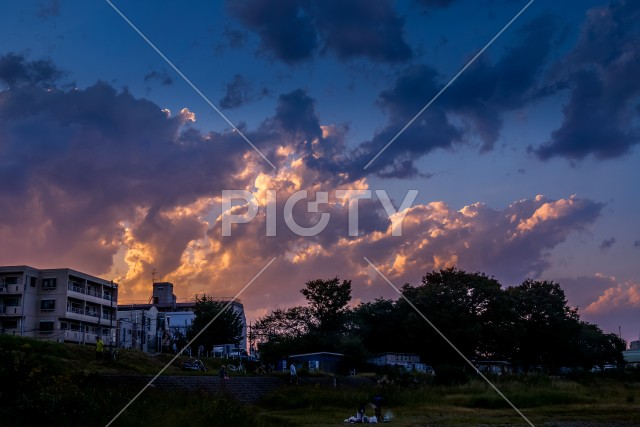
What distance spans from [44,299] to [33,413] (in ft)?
187

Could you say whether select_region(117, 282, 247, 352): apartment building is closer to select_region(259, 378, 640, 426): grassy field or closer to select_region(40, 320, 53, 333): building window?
select_region(40, 320, 53, 333): building window

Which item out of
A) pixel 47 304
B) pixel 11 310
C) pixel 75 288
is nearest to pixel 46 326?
pixel 47 304

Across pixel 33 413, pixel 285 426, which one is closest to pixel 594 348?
pixel 285 426

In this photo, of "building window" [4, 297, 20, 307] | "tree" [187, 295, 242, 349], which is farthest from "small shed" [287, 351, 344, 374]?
"building window" [4, 297, 20, 307]

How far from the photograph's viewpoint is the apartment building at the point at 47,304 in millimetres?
69438

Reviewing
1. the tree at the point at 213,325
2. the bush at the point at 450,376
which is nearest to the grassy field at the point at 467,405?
the bush at the point at 450,376

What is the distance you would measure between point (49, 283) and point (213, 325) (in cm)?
2414

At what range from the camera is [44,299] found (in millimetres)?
71875

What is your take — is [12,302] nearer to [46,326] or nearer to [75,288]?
[46,326]

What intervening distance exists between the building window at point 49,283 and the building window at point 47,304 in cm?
150

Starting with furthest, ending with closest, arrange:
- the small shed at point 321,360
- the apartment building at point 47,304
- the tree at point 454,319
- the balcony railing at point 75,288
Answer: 1. the tree at point 454,319
2. the balcony railing at point 75,288
3. the apartment building at point 47,304
4. the small shed at point 321,360

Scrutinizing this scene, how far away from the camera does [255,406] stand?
124ft

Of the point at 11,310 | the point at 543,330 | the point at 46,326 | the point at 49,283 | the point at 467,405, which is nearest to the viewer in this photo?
the point at 467,405

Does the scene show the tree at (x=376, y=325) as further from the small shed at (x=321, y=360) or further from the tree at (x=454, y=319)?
the small shed at (x=321, y=360)
